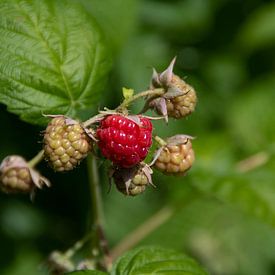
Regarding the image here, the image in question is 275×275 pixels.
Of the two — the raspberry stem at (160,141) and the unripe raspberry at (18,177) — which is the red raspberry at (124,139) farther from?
the unripe raspberry at (18,177)

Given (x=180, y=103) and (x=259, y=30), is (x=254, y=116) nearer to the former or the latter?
(x=259, y=30)

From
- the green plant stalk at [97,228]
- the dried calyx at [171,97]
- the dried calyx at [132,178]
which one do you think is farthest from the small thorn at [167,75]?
the green plant stalk at [97,228]

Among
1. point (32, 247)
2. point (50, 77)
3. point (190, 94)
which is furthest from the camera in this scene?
point (32, 247)

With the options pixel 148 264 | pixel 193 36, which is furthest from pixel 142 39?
pixel 148 264

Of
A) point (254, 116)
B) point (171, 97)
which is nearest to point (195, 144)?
point (254, 116)

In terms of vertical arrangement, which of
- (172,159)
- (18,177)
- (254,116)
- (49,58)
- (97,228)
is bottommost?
(254,116)

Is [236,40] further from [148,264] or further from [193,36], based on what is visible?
[148,264]

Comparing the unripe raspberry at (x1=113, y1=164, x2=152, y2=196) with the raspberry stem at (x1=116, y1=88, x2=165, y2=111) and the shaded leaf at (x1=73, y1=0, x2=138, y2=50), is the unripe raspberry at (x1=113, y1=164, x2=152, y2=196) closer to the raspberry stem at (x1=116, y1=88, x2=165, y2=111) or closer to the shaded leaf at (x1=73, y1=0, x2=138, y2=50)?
the raspberry stem at (x1=116, y1=88, x2=165, y2=111)
